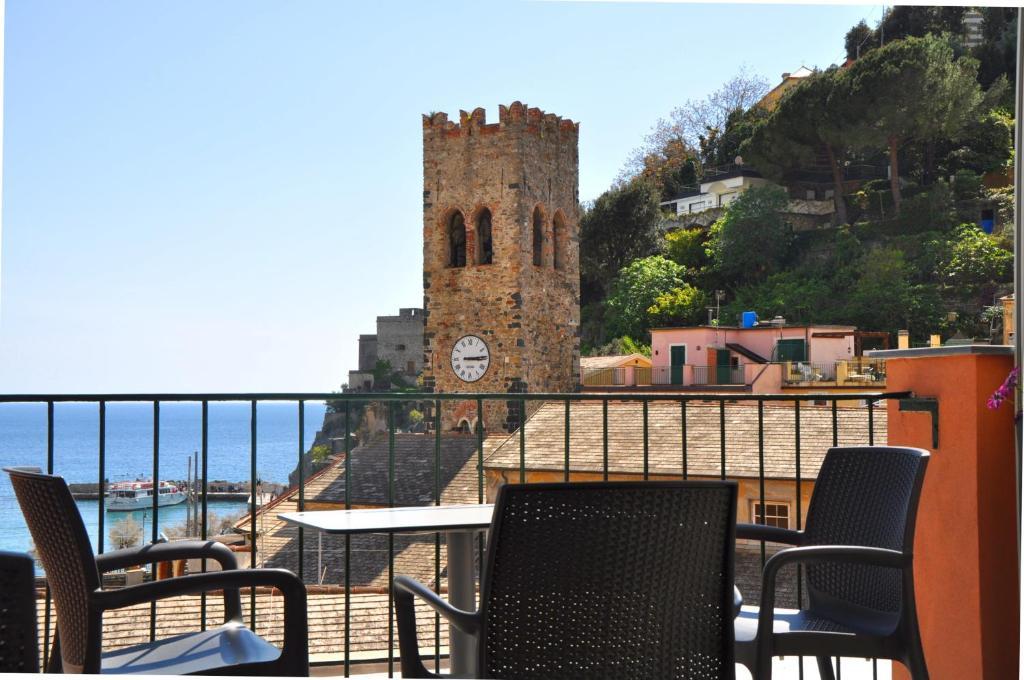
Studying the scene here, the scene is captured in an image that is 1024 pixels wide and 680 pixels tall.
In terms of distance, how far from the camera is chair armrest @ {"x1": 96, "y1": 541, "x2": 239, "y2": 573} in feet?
7.18

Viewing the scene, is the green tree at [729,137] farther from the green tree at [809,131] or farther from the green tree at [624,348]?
the green tree at [624,348]

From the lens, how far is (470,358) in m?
24.8

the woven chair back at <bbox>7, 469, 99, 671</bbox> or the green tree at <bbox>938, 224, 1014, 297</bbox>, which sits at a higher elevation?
the green tree at <bbox>938, 224, 1014, 297</bbox>

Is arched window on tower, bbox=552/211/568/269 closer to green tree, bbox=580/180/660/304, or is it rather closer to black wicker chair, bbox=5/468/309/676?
green tree, bbox=580/180/660/304

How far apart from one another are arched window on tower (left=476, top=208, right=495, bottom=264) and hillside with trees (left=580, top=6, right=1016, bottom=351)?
34.5 ft

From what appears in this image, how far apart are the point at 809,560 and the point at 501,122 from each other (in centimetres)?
2274

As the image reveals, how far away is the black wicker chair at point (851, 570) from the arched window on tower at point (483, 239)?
22.4m

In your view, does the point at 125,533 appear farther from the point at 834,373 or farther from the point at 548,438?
the point at 548,438

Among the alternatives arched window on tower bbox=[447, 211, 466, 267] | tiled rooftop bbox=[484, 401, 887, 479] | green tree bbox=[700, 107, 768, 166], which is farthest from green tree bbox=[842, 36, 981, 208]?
tiled rooftop bbox=[484, 401, 887, 479]

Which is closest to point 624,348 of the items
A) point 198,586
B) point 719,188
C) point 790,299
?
point 790,299

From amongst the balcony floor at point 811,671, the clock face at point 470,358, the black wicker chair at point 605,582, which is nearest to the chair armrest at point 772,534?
the black wicker chair at point 605,582

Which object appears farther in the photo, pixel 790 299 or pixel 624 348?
pixel 624 348

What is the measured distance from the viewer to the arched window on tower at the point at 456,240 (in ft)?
81.8

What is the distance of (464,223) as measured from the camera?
81.1ft
